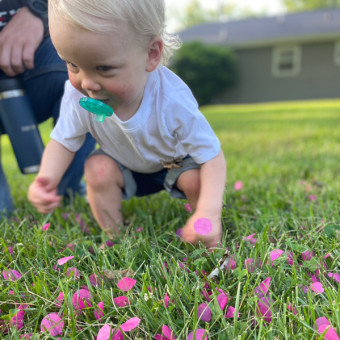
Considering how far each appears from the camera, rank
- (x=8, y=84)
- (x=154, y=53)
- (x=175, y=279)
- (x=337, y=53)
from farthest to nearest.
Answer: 1. (x=337, y=53)
2. (x=8, y=84)
3. (x=154, y=53)
4. (x=175, y=279)

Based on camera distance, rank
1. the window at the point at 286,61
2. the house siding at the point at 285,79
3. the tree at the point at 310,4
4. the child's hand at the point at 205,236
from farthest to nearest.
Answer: the tree at the point at 310,4 → the window at the point at 286,61 → the house siding at the point at 285,79 → the child's hand at the point at 205,236

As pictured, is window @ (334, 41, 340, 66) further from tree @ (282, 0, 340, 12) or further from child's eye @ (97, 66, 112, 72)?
tree @ (282, 0, 340, 12)

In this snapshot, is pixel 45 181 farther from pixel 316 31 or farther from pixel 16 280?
pixel 316 31

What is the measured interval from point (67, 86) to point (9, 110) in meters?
0.60

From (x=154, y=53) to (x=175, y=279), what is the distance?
81 centimetres

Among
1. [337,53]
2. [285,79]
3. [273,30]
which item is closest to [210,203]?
[285,79]

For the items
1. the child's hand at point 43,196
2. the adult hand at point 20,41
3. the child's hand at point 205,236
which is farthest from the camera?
the adult hand at point 20,41

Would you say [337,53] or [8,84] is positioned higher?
[8,84]

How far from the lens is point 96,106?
5.04 feet

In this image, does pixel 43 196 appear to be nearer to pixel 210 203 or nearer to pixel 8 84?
pixel 210 203

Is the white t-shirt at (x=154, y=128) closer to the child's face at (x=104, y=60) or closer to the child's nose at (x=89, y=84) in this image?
the child's face at (x=104, y=60)

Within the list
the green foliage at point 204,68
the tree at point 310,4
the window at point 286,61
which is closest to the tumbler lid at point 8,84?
the green foliage at point 204,68

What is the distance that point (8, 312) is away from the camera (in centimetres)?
131

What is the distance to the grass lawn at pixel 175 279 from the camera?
117 centimetres
